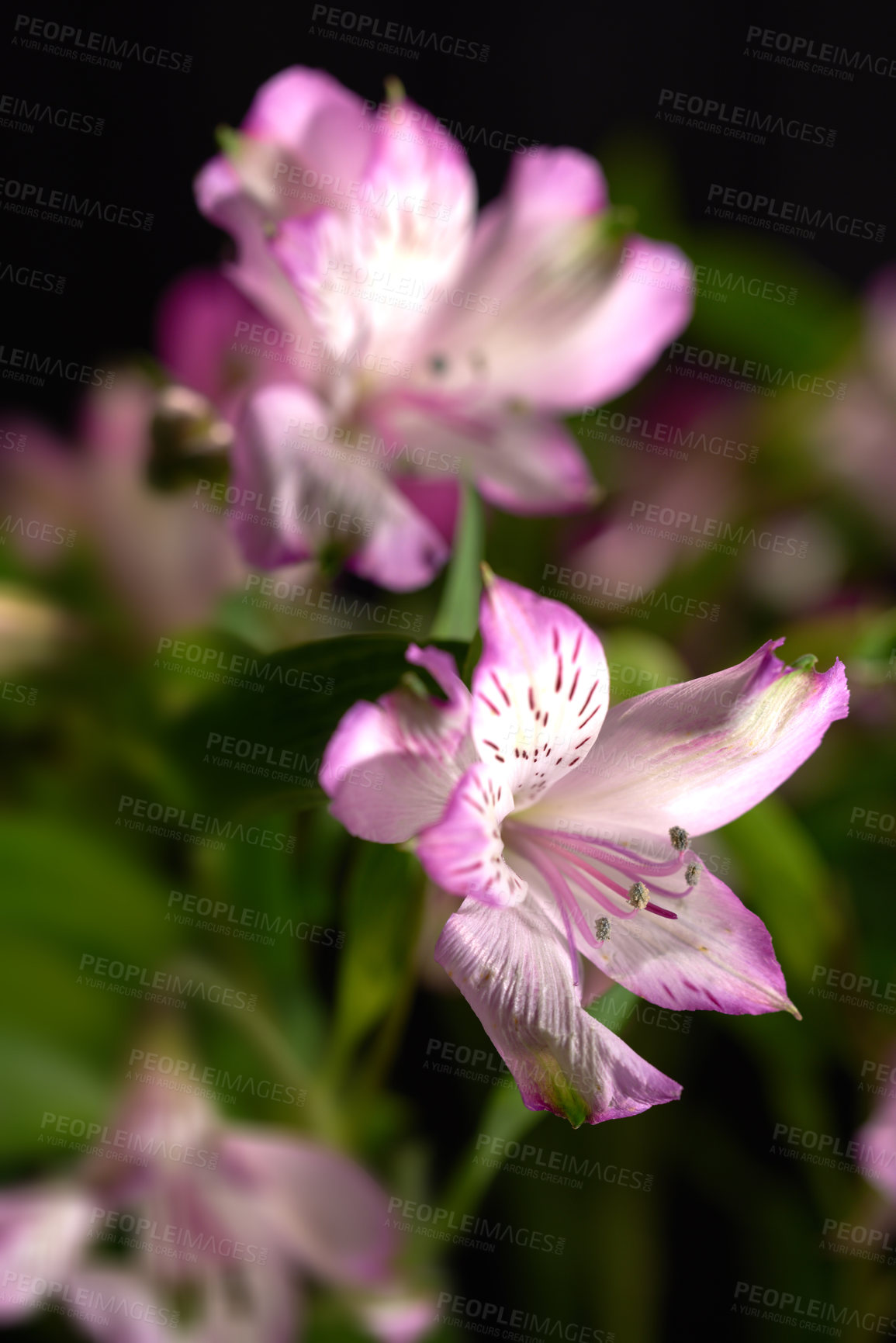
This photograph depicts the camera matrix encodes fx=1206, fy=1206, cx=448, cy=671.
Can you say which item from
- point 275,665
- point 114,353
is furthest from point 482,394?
point 114,353

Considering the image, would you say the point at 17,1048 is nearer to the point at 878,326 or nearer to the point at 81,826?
the point at 81,826

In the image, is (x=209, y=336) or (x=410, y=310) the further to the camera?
(x=209, y=336)

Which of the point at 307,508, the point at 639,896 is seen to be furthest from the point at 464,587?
the point at 639,896

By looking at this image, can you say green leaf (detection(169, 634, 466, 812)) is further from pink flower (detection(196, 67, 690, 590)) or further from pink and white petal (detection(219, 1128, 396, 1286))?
pink and white petal (detection(219, 1128, 396, 1286))

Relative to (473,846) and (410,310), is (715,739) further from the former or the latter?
(410,310)

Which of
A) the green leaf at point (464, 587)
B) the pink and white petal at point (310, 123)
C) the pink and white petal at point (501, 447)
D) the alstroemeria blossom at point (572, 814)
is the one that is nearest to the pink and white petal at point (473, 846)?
the alstroemeria blossom at point (572, 814)

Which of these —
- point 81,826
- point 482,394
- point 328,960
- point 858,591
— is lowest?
point 328,960
